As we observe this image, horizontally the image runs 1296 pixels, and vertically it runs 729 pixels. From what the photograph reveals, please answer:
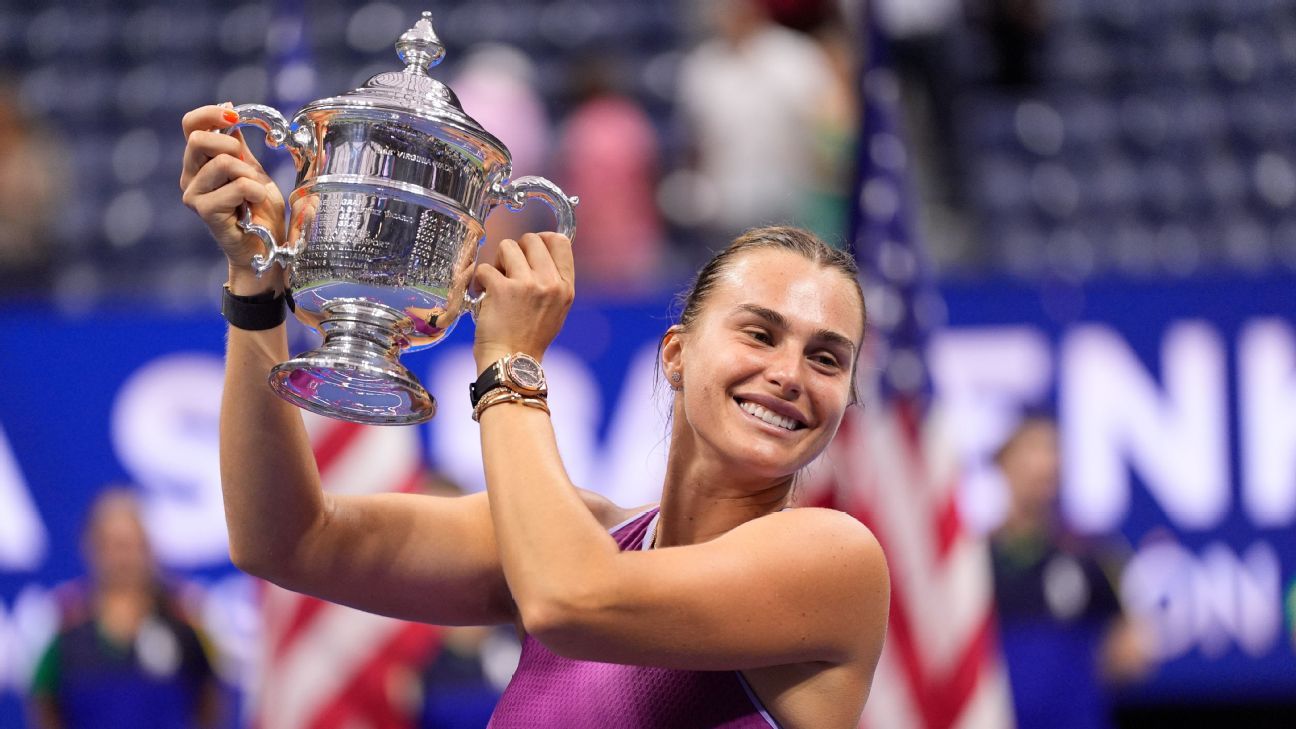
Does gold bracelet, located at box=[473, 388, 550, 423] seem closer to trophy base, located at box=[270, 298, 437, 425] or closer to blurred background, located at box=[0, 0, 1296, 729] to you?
trophy base, located at box=[270, 298, 437, 425]

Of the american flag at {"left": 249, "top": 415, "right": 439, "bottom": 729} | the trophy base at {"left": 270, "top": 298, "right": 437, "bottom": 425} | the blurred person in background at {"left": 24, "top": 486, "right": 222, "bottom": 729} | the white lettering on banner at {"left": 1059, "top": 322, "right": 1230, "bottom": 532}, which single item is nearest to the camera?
the trophy base at {"left": 270, "top": 298, "right": 437, "bottom": 425}

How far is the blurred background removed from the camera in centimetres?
429

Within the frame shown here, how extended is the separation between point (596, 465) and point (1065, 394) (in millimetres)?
1656

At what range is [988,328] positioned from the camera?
568 centimetres

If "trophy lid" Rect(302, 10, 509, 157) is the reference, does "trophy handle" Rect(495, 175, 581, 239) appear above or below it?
below

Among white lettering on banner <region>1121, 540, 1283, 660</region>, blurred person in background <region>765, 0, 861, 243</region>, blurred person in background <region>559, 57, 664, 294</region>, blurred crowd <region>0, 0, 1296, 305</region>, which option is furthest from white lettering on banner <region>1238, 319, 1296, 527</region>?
blurred person in background <region>559, 57, 664, 294</region>

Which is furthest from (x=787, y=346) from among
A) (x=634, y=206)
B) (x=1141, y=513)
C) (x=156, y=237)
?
(x=156, y=237)

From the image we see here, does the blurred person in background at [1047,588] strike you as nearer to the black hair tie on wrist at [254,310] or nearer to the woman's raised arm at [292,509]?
the woman's raised arm at [292,509]

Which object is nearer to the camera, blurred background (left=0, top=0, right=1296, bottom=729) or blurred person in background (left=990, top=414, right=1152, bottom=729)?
blurred background (left=0, top=0, right=1296, bottom=729)

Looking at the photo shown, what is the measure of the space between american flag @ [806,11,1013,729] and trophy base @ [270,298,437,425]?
2.00 metres

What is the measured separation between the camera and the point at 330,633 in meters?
4.31

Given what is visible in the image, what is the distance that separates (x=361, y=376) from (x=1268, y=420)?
177 inches

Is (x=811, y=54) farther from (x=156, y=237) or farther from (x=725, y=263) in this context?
(x=725, y=263)

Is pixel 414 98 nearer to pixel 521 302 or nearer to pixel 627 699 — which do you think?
pixel 521 302
